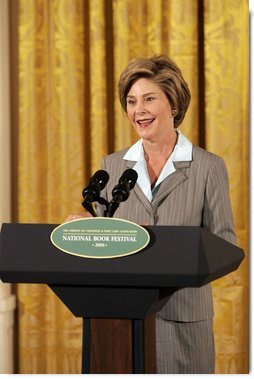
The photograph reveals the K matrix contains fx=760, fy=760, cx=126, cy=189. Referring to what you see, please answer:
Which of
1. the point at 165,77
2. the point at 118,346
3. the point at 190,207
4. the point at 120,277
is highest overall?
the point at 165,77

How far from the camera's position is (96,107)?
3.63 m

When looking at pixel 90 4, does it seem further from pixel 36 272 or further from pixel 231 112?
pixel 36 272

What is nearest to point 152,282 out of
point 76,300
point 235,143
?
point 76,300

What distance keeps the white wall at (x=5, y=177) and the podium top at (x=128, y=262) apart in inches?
76.0

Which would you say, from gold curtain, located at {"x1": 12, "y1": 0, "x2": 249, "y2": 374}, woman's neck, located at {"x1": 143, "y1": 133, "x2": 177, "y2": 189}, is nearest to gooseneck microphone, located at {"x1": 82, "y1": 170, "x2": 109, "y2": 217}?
woman's neck, located at {"x1": 143, "y1": 133, "x2": 177, "y2": 189}

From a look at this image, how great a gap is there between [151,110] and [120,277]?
132 cm

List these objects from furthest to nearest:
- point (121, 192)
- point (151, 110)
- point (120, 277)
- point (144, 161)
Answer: point (151, 110)
point (144, 161)
point (121, 192)
point (120, 277)

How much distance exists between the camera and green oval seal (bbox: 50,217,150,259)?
5.61 ft

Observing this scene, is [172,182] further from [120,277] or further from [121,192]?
[120,277]

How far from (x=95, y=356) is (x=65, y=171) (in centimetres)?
195

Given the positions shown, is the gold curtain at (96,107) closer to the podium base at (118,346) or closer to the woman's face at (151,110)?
the woman's face at (151,110)

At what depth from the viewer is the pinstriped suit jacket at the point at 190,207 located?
8.34 ft

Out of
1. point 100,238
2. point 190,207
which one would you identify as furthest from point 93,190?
point 190,207

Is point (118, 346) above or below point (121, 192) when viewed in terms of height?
below
